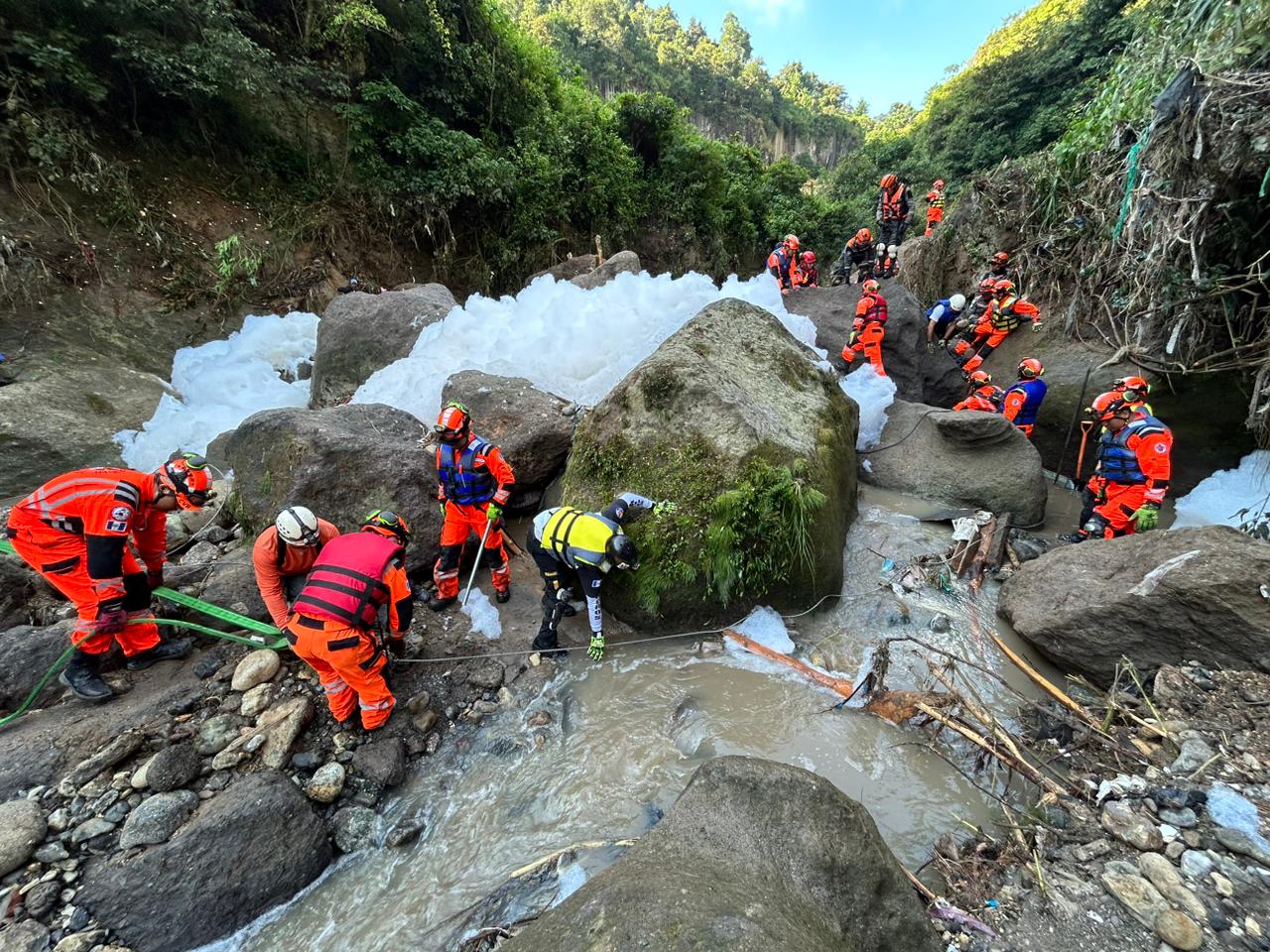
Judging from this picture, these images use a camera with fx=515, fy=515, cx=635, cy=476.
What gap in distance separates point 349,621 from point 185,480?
2406 millimetres

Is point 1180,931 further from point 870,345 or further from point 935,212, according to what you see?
point 935,212

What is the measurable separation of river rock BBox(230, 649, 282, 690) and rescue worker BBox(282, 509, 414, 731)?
315mm

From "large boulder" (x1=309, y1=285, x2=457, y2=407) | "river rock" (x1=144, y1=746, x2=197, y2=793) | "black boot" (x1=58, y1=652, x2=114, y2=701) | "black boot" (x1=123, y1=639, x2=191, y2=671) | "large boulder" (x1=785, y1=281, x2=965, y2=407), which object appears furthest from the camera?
"large boulder" (x1=785, y1=281, x2=965, y2=407)

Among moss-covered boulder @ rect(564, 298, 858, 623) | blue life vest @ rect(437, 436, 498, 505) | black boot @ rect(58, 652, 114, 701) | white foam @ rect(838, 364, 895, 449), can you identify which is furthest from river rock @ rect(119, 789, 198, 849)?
white foam @ rect(838, 364, 895, 449)

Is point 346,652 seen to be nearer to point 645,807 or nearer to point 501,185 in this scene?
point 645,807

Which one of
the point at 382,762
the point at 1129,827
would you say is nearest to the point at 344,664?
the point at 382,762

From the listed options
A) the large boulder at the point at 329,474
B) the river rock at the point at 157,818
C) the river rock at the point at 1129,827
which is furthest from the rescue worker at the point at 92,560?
the river rock at the point at 1129,827

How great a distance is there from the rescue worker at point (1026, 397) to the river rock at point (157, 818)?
9.47 m

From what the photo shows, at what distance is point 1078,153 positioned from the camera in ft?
27.3

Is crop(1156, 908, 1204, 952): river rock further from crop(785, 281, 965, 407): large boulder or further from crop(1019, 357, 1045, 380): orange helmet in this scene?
crop(785, 281, 965, 407): large boulder

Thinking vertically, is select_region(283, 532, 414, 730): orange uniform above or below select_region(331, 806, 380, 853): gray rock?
above

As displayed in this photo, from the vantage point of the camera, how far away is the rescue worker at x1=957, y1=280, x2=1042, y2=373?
8773 millimetres

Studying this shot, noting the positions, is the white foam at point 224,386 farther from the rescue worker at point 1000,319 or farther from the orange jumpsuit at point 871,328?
the rescue worker at point 1000,319

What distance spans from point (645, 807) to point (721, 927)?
1.84m
